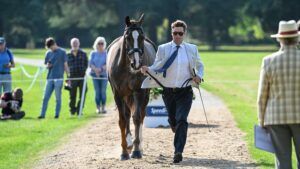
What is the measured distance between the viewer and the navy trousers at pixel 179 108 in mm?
11539

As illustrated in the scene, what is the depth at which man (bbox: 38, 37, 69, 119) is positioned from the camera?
20.0 m

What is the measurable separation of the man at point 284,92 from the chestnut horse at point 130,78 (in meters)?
3.74

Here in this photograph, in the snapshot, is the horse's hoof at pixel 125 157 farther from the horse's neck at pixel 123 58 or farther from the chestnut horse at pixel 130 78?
the horse's neck at pixel 123 58

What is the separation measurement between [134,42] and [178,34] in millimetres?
802

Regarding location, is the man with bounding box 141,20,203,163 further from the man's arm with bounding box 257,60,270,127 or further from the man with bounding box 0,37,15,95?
the man with bounding box 0,37,15,95

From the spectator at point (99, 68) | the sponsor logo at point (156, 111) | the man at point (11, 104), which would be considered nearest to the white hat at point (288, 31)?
the sponsor logo at point (156, 111)

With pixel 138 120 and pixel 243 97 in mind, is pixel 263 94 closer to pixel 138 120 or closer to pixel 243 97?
pixel 138 120

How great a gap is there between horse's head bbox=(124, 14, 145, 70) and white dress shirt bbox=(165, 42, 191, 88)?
0.49 m

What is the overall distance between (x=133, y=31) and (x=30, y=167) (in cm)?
262

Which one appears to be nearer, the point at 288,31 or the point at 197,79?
the point at 288,31

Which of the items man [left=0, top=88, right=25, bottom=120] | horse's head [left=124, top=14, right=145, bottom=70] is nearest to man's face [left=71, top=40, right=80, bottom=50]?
man [left=0, top=88, right=25, bottom=120]

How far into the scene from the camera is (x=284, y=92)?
8320 mm

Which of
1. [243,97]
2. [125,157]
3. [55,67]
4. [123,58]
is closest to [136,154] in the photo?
[125,157]

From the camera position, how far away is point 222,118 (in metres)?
19.0
